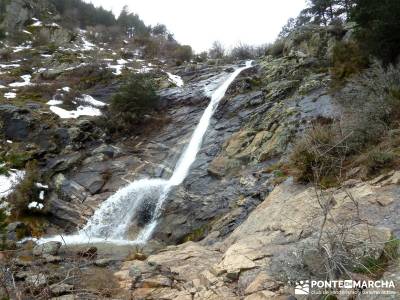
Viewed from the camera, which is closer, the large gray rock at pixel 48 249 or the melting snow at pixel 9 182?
the large gray rock at pixel 48 249

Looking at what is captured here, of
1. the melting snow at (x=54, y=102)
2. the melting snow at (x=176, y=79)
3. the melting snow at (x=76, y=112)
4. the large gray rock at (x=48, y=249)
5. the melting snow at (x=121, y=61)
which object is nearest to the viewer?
the large gray rock at (x=48, y=249)

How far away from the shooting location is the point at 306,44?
74.7 feet

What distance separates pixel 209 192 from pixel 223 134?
14.7 feet

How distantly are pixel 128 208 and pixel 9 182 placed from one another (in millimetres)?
5750

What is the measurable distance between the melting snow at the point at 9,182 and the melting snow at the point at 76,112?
5460 mm

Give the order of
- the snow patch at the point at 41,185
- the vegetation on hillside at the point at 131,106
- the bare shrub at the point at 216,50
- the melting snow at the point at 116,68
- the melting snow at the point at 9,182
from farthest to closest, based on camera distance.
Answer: the bare shrub at the point at 216,50 < the melting snow at the point at 116,68 < the vegetation on hillside at the point at 131,106 < the snow patch at the point at 41,185 < the melting snow at the point at 9,182

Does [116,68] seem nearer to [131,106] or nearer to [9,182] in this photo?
[131,106]

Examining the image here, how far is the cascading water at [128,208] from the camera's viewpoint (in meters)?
13.7

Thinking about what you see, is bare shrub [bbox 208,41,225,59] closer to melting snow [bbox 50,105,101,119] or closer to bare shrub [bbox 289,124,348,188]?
melting snow [bbox 50,105,101,119]

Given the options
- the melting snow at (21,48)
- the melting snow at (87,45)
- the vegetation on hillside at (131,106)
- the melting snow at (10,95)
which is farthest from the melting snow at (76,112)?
the melting snow at (87,45)

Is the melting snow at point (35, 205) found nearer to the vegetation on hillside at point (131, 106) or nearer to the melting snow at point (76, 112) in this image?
the vegetation on hillside at point (131, 106)

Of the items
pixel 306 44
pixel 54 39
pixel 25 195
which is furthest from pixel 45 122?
pixel 54 39

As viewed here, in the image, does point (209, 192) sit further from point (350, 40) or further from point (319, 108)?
point (350, 40)

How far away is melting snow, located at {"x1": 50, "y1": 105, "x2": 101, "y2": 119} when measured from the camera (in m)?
21.5
